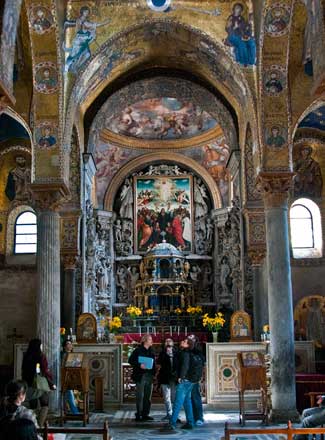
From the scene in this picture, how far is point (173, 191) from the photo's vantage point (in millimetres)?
31578

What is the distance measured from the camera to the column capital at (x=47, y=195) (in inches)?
676

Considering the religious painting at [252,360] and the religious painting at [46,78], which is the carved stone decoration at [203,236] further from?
the religious painting at [252,360]

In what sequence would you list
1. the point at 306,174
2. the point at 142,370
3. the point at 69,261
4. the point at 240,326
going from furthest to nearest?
the point at 306,174, the point at 69,261, the point at 240,326, the point at 142,370

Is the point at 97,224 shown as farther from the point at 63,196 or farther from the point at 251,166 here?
the point at 63,196

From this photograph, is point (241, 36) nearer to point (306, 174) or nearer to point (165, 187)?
point (306, 174)

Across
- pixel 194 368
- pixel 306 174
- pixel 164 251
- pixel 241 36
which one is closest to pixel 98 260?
pixel 164 251

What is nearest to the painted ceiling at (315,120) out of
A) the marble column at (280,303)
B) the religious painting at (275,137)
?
the religious painting at (275,137)

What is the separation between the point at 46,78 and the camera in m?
17.3

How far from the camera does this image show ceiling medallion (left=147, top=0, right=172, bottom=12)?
18.6 metres

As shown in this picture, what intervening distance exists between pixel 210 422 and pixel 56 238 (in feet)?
19.2

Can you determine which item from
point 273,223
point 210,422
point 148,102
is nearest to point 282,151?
point 273,223

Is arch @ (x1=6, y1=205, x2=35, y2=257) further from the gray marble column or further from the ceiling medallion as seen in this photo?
the ceiling medallion

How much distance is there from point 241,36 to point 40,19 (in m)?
5.33

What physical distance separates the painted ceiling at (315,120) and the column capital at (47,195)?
10.2 meters
